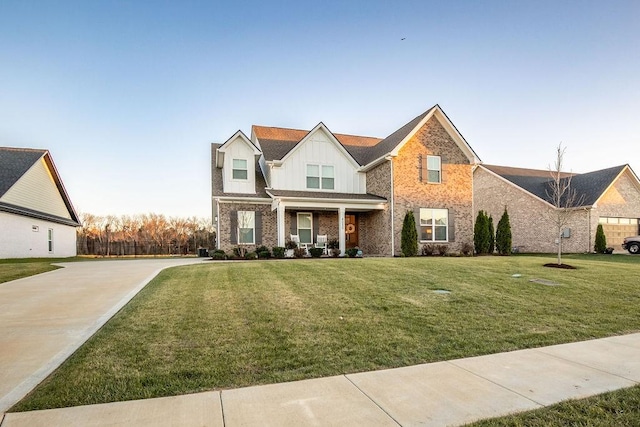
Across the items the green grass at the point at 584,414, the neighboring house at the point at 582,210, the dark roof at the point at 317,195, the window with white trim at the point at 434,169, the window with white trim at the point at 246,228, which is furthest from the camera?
the neighboring house at the point at 582,210

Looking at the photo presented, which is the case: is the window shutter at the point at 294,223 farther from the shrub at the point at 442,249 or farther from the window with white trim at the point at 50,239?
the window with white trim at the point at 50,239

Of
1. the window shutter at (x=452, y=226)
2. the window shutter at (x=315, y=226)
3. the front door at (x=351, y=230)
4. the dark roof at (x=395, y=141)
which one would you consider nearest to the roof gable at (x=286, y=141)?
the dark roof at (x=395, y=141)

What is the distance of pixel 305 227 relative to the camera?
18.5 metres

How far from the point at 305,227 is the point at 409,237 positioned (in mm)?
5751

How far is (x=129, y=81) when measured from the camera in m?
15.1

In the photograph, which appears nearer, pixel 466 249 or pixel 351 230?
pixel 466 249

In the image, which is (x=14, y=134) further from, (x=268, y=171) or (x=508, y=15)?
(x=508, y=15)

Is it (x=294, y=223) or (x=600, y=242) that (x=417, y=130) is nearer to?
(x=294, y=223)

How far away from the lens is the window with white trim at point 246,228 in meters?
17.2

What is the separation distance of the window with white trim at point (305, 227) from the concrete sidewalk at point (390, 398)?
14.7m

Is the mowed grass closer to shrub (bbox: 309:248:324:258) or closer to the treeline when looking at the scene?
shrub (bbox: 309:248:324:258)

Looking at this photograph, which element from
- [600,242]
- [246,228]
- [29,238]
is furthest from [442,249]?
[29,238]

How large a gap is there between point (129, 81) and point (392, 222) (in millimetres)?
14521

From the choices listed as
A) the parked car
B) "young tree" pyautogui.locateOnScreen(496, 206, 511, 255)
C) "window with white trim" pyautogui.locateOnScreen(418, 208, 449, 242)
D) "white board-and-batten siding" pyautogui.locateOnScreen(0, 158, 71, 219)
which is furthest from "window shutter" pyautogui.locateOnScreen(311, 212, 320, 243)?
the parked car
